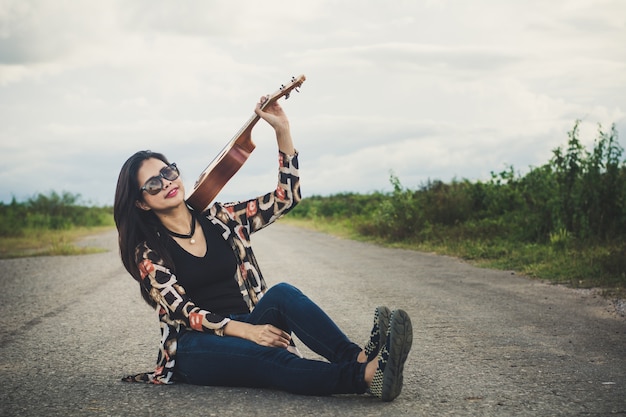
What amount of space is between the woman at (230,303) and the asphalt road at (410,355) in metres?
0.15

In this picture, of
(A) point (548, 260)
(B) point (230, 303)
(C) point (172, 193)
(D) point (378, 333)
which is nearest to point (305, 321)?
(D) point (378, 333)

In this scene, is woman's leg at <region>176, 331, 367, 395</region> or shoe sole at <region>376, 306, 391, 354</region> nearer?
shoe sole at <region>376, 306, 391, 354</region>

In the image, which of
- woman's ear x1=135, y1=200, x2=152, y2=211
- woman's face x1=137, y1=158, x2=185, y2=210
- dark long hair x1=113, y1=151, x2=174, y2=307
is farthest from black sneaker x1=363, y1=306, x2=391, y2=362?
woman's ear x1=135, y1=200, x2=152, y2=211

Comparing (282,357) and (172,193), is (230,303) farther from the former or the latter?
(172,193)

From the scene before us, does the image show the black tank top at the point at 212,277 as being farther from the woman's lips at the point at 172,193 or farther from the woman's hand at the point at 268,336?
the woman's hand at the point at 268,336

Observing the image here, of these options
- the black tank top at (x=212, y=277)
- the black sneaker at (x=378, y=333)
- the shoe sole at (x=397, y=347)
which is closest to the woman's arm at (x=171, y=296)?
the black tank top at (x=212, y=277)

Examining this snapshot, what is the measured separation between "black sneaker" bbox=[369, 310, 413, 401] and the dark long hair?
1.34 metres

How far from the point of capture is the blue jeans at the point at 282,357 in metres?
3.44

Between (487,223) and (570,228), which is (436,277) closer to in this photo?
(570,228)

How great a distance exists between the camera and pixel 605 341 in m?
5.09

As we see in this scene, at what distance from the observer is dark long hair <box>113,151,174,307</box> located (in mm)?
3865

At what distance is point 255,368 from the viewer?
360cm

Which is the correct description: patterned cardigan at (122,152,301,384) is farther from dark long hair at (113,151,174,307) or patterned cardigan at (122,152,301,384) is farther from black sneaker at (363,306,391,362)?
black sneaker at (363,306,391,362)

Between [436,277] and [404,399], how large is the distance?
20.0ft
